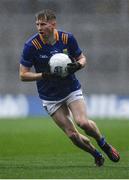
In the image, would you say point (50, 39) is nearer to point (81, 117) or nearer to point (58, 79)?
point (58, 79)

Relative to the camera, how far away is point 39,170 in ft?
36.7

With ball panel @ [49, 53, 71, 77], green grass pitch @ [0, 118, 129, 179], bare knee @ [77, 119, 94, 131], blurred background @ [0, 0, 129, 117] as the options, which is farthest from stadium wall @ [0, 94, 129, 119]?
ball panel @ [49, 53, 71, 77]

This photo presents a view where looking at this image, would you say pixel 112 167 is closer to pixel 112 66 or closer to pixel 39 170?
pixel 39 170

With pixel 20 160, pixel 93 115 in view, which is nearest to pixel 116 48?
pixel 93 115

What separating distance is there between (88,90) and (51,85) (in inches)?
668

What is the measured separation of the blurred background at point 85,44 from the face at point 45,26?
16.5 m

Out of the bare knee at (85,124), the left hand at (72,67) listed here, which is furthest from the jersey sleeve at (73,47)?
the bare knee at (85,124)

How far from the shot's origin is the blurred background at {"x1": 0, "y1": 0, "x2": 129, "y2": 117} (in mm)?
28641

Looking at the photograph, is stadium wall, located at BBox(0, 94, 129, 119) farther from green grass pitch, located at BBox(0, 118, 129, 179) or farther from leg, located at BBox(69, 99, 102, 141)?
leg, located at BBox(69, 99, 102, 141)

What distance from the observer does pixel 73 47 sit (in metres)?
11.9

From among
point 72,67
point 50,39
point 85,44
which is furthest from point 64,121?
point 85,44

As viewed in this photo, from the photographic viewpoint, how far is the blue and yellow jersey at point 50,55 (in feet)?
38.6

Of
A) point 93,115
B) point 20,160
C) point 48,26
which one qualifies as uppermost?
point 48,26

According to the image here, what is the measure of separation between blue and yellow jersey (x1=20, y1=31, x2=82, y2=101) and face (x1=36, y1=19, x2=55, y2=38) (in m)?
0.16
